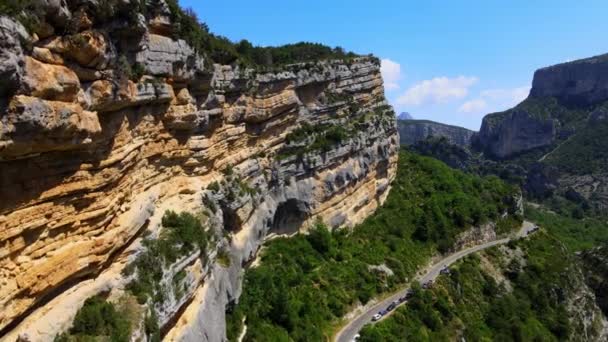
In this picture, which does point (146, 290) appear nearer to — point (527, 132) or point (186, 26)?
point (186, 26)

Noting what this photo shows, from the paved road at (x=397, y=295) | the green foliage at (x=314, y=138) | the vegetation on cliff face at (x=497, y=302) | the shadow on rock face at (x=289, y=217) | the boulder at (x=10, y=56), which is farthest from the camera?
the green foliage at (x=314, y=138)

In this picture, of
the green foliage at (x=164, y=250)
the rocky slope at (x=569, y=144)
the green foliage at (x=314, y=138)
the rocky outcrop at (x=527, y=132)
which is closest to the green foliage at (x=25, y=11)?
the green foliage at (x=164, y=250)

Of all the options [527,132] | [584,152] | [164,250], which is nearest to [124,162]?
[164,250]

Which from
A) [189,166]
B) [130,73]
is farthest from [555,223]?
[130,73]

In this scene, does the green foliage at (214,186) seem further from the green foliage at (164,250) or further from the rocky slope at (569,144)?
the rocky slope at (569,144)

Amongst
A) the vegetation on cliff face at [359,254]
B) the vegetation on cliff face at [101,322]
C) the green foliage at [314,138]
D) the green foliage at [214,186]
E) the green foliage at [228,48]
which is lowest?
the vegetation on cliff face at [359,254]

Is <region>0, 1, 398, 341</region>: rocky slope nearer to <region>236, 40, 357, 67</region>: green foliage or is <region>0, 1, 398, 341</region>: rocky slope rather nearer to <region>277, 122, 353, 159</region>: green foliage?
<region>277, 122, 353, 159</region>: green foliage
